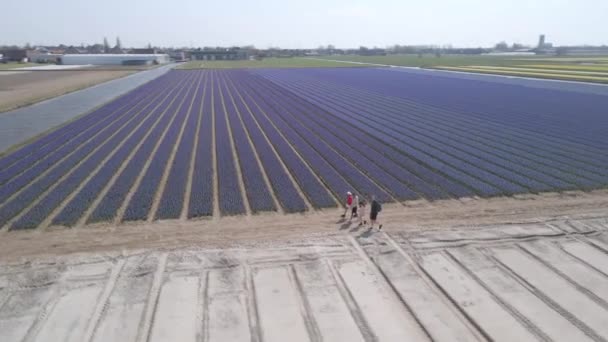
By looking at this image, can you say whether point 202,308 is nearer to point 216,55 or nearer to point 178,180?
point 178,180

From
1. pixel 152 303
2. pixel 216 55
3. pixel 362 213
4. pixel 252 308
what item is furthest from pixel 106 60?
pixel 252 308

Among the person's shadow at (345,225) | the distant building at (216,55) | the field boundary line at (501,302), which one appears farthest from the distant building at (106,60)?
the field boundary line at (501,302)

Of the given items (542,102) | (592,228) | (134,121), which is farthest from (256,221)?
(542,102)

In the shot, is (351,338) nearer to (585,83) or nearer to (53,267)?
(53,267)

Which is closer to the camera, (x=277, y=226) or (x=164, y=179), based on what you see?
(x=277, y=226)

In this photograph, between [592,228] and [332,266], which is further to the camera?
[592,228]

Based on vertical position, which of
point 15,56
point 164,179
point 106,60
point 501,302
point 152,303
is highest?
point 15,56

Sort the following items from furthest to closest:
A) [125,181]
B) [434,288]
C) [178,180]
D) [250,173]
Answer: [250,173] < [178,180] < [125,181] < [434,288]

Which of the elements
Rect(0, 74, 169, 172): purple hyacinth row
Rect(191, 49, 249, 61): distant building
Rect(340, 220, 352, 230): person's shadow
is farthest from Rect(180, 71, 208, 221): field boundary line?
Rect(191, 49, 249, 61): distant building
